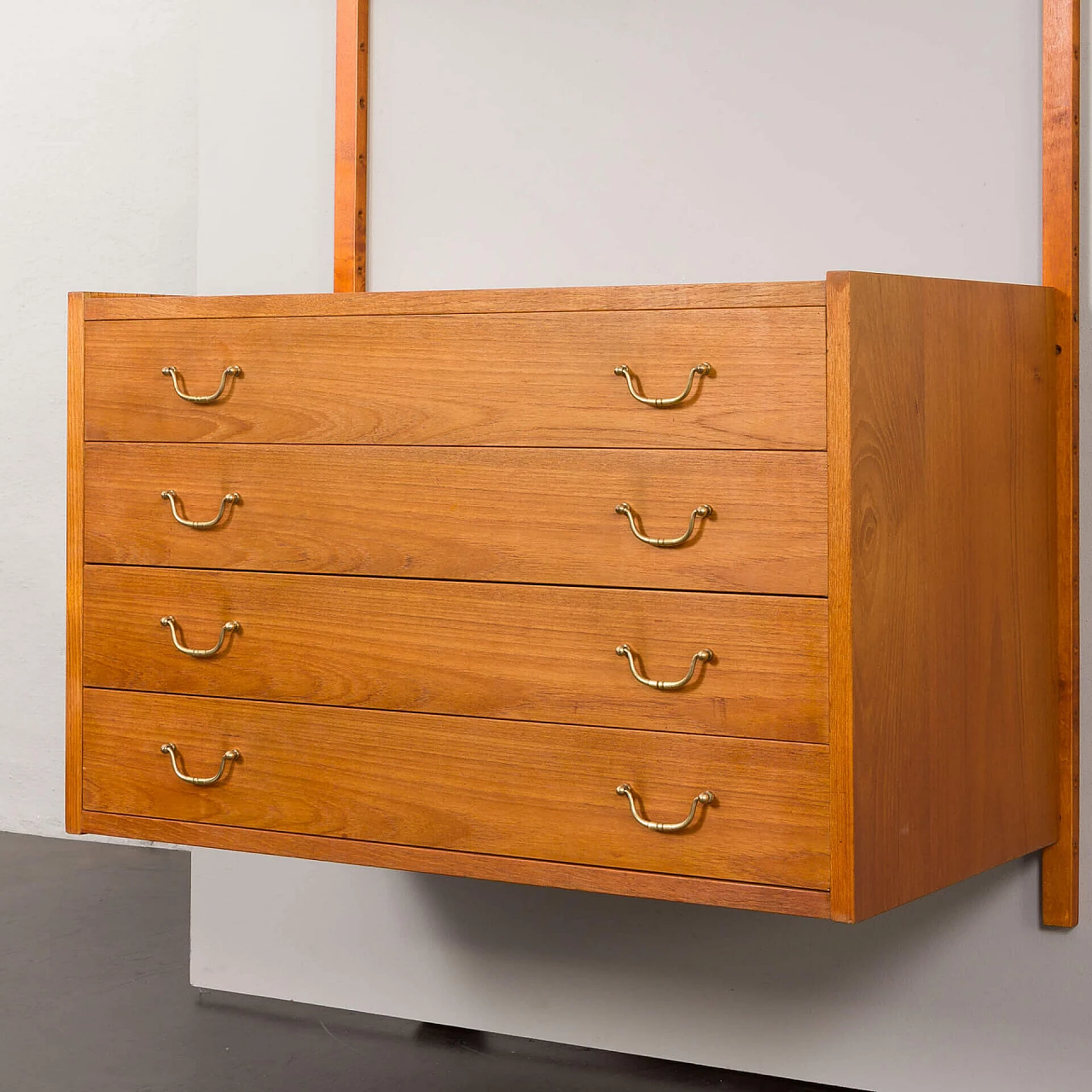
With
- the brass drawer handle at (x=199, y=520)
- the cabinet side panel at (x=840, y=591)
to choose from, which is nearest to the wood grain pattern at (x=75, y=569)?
the brass drawer handle at (x=199, y=520)

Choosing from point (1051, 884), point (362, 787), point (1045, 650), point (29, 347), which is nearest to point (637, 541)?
point (362, 787)

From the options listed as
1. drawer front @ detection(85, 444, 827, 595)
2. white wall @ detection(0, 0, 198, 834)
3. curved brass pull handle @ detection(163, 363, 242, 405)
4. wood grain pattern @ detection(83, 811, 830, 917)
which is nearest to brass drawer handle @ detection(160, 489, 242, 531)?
drawer front @ detection(85, 444, 827, 595)

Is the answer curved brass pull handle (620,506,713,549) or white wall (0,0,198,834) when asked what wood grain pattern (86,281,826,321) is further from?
white wall (0,0,198,834)

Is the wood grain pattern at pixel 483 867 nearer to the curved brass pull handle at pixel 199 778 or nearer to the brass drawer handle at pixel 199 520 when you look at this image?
the curved brass pull handle at pixel 199 778

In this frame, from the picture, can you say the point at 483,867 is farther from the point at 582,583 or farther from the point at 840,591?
the point at 840,591

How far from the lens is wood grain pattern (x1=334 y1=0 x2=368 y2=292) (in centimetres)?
238

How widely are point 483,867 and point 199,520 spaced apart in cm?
62

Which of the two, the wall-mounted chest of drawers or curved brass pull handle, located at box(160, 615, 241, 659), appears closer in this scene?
the wall-mounted chest of drawers

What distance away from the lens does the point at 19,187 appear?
150 inches

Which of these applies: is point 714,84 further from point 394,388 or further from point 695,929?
point 695,929

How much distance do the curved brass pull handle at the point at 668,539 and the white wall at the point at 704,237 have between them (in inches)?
25.8

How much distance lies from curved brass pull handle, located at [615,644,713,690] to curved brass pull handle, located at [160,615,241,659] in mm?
557

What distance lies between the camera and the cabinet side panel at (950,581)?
1.58m

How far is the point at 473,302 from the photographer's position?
1.73m
